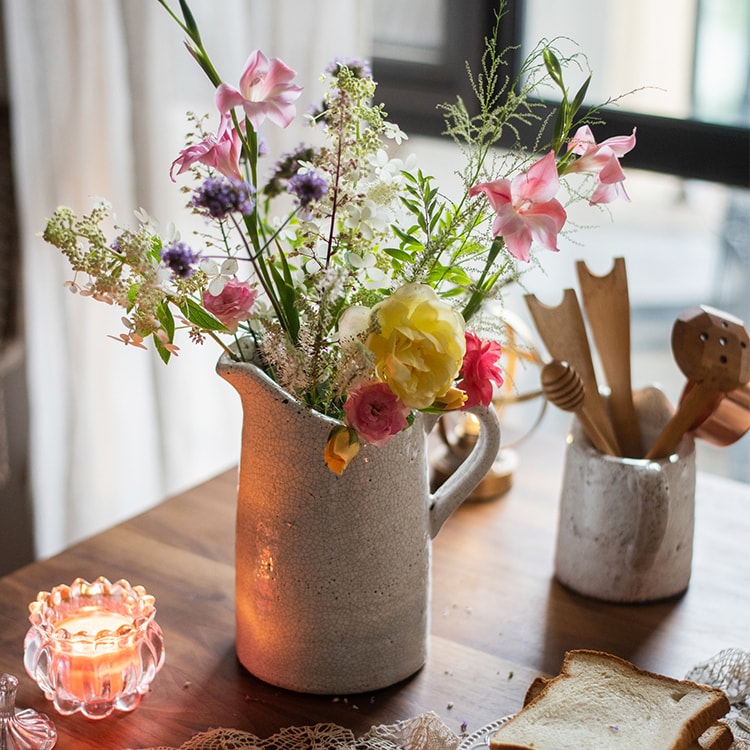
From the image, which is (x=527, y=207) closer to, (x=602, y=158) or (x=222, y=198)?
(x=602, y=158)

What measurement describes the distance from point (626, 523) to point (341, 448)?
1.22 feet

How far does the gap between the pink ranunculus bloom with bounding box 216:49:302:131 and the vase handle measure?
0.31 metres

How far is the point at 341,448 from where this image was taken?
29.1 inches

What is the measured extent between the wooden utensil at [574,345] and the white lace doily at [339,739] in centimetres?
34

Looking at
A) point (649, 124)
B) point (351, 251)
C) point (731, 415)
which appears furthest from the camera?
point (649, 124)

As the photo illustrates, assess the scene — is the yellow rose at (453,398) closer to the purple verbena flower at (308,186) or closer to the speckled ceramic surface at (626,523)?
the purple verbena flower at (308,186)

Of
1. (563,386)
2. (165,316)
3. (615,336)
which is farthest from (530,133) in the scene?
(165,316)

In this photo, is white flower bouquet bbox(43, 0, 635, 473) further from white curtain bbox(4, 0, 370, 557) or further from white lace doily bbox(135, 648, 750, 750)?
white curtain bbox(4, 0, 370, 557)

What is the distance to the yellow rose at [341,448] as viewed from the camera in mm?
740

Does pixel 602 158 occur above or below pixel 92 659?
above

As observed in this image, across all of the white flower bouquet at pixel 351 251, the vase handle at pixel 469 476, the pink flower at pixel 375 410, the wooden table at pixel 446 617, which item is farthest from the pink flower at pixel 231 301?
the wooden table at pixel 446 617

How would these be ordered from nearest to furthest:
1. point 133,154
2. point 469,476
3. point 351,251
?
1. point 351,251
2. point 469,476
3. point 133,154

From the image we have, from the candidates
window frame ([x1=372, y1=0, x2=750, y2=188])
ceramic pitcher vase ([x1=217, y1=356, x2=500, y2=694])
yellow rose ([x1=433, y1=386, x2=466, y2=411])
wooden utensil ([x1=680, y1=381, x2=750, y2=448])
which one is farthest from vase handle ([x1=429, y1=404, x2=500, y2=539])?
window frame ([x1=372, y1=0, x2=750, y2=188])

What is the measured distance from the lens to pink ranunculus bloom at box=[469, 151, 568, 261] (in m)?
0.71
